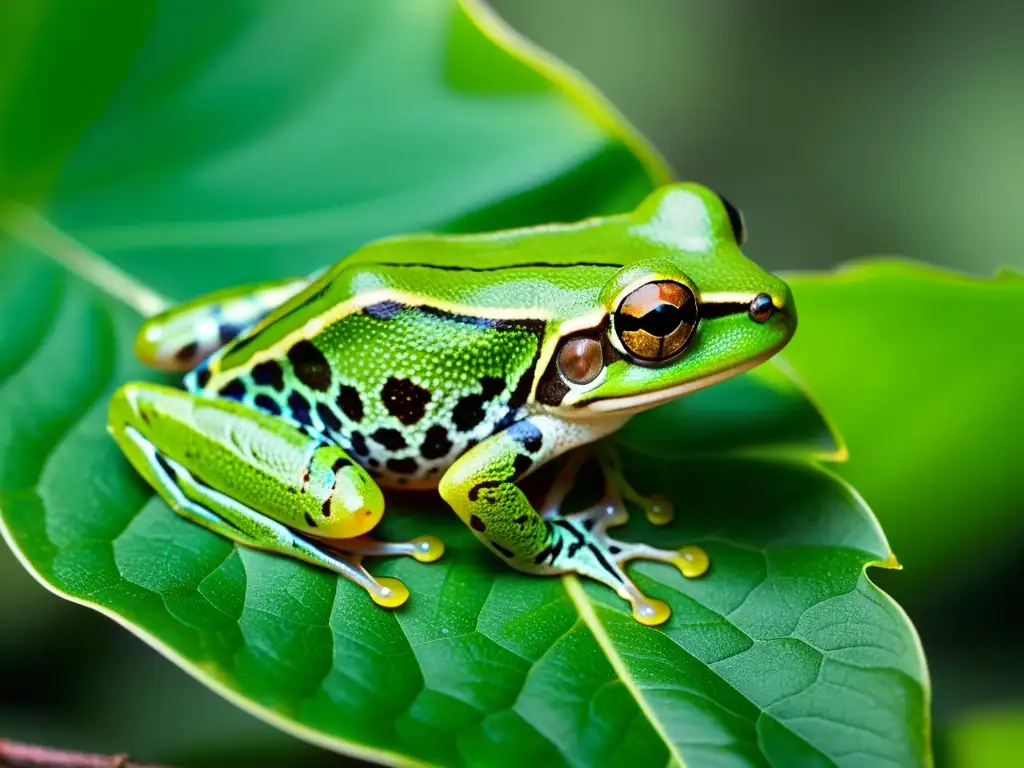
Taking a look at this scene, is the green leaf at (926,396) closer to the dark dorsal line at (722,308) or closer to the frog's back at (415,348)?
the dark dorsal line at (722,308)

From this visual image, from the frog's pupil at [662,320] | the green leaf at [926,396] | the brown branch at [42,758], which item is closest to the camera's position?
the brown branch at [42,758]

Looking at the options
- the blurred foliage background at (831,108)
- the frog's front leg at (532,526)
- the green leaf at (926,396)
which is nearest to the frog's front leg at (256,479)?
the frog's front leg at (532,526)

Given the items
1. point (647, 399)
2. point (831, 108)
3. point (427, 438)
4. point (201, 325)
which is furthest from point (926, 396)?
point (831, 108)

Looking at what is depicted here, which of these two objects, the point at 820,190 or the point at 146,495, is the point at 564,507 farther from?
the point at 820,190

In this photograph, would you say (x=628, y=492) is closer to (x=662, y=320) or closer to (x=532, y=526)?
(x=532, y=526)

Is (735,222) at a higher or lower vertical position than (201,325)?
higher

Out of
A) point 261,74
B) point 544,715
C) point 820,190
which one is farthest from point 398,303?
point 820,190

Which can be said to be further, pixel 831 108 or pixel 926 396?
pixel 831 108

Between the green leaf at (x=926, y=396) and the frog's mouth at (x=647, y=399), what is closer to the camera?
the frog's mouth at (x=647, y=399)
